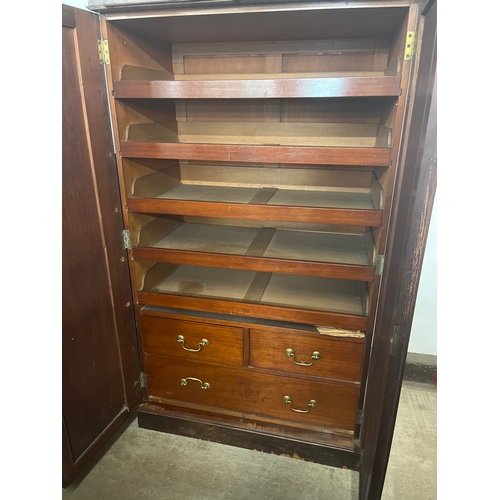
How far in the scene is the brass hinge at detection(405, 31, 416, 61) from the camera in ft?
3.44

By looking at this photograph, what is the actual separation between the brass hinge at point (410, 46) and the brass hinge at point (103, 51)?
98 centimetres

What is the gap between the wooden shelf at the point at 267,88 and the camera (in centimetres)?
112

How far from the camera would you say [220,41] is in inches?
62.6

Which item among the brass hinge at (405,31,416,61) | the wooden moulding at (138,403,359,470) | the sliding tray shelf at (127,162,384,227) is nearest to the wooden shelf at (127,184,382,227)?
the sliding tray shelf at (127,162,384,227)

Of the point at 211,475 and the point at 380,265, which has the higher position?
the point at 380,265

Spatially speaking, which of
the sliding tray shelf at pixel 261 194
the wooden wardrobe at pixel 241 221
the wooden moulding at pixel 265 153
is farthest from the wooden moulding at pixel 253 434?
the wooden moulding at pixel 265 153

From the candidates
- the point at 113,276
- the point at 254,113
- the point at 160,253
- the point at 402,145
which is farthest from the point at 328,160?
the point at 113,276

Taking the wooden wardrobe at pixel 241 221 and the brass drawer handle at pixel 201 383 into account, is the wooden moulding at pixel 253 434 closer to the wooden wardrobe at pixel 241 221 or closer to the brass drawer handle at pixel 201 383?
the wooden wardrobe at pixel 241 221

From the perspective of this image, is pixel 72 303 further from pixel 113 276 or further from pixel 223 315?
pixel 223 315

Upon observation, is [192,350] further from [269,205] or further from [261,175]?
[261,175]

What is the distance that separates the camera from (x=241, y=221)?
1.90m

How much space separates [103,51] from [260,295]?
1.09 m

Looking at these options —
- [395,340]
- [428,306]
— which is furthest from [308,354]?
[428,306]

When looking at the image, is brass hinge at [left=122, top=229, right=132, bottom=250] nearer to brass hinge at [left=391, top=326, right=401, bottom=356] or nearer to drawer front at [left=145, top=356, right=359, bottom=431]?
drawer front at [left=145, top=356, right=359, bottom=431]
